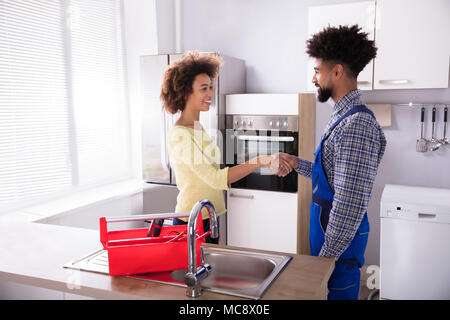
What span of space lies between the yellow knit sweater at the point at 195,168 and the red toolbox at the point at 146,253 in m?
0.48

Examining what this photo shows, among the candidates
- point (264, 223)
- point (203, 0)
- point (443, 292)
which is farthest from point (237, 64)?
point (443, 292)

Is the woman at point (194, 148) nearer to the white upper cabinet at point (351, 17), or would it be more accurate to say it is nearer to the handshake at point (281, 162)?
the handshake at point (281, 162)

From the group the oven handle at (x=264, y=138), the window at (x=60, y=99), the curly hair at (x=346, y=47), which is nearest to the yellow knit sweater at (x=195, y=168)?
the curly hair at (x=346, y=47)

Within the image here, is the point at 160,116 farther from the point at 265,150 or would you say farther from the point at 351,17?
the point at 351,17

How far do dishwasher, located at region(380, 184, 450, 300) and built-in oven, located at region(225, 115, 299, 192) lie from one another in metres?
0.68

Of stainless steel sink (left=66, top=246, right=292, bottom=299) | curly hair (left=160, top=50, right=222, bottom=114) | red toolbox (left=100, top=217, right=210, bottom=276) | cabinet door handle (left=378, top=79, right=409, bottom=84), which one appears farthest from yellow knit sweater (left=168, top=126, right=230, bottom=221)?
cabinet door handle (left=378, top=79, right=409, bottom=84)

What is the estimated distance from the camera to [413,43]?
2576 mm

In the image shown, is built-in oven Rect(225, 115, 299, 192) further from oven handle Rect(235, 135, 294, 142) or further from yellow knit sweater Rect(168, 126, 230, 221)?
yellow knit sweater Rect(168, 126, 230, 221)

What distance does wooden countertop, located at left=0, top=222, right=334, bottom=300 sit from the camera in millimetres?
1164

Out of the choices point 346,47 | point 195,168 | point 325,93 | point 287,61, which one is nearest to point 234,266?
point 195,168

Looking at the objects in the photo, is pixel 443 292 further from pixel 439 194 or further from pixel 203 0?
pixel 203 0

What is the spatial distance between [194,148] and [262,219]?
140cm
